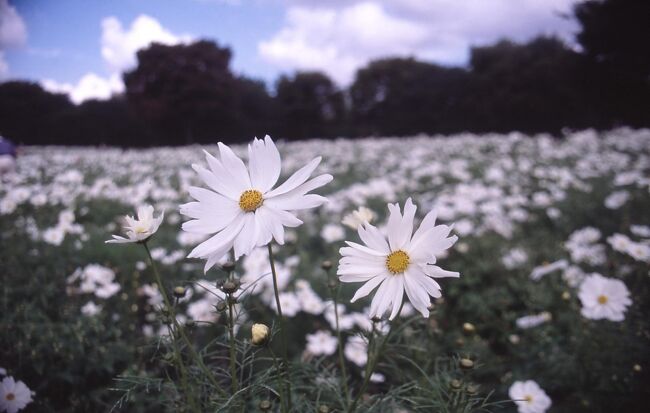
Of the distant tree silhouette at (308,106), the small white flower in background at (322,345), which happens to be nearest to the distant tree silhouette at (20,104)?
the small white flower in background at (322,345)

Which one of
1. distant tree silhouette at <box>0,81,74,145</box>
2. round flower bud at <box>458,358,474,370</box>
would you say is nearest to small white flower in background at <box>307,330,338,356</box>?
round flower bud at <box>458,358,474,370</box>

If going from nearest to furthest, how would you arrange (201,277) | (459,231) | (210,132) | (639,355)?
(639,355) < (201,277) < (459,231) < (210,132)

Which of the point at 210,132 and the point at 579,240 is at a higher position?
the point at 210,132

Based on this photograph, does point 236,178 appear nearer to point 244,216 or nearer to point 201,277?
point 244,216

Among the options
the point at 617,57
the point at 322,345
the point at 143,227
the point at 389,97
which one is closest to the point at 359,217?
the point at 143,227

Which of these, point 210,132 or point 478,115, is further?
point 210,132

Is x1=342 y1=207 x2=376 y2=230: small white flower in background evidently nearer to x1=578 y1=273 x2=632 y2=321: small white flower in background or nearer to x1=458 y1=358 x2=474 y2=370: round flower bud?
x1=458 y1=358 x2=474 y2=370: round flower bud

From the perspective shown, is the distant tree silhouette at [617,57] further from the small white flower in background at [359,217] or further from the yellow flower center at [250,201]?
the yellow flower center at [250,201]

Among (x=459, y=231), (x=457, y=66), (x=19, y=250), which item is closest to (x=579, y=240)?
(x=459, y=231)
